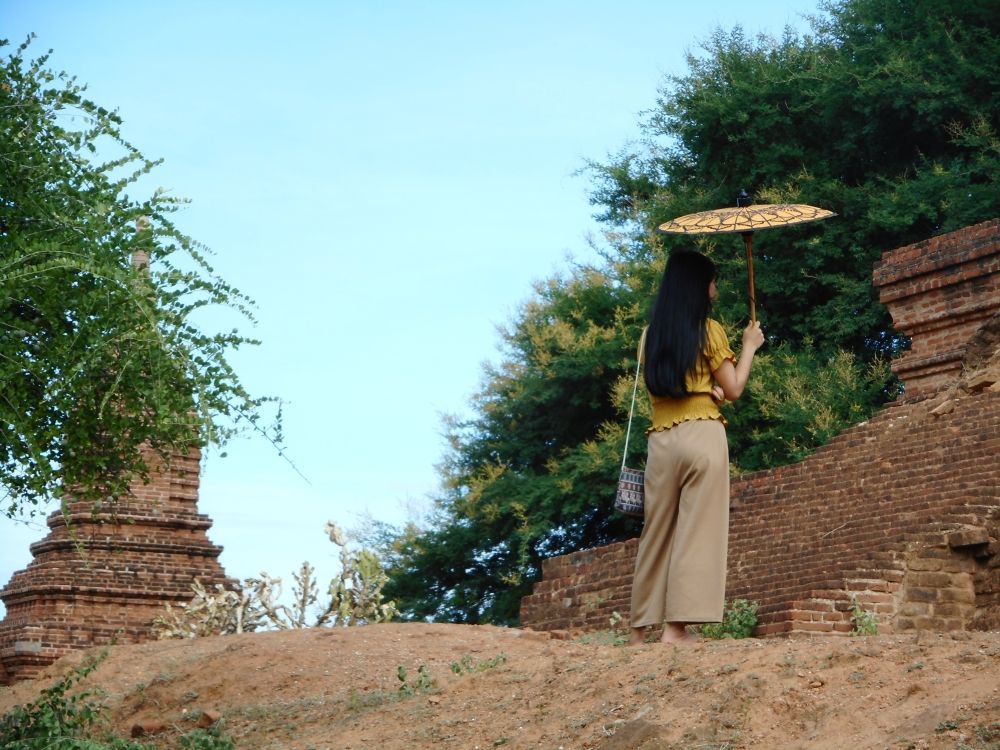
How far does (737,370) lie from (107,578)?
12.4m

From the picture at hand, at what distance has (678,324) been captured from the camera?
6.97m

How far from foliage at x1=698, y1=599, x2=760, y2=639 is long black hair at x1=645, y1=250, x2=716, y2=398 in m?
3.47

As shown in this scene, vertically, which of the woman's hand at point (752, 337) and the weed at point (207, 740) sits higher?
the woman's hand at point (752, 337)

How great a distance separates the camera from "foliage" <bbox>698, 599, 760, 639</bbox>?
10.1 metres

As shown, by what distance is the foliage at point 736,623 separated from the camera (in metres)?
10.1

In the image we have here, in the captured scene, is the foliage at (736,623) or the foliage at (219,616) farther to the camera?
the foliage at (219,616)

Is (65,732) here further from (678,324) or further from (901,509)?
(901,509)

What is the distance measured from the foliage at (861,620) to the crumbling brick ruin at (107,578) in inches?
385

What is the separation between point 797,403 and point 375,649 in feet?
38.8

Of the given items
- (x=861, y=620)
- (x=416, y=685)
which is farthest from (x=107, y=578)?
(x=861, y=620)

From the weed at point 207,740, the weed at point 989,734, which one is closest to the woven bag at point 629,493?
the weed at point 207,740

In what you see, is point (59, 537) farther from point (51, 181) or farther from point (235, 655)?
point (51, 181)

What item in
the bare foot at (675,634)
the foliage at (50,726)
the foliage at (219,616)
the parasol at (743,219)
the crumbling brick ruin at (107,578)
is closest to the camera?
the bare foot at (675,634)

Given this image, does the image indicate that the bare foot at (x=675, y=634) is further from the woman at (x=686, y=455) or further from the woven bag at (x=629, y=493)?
the woven bag at (x=629, y=493)
